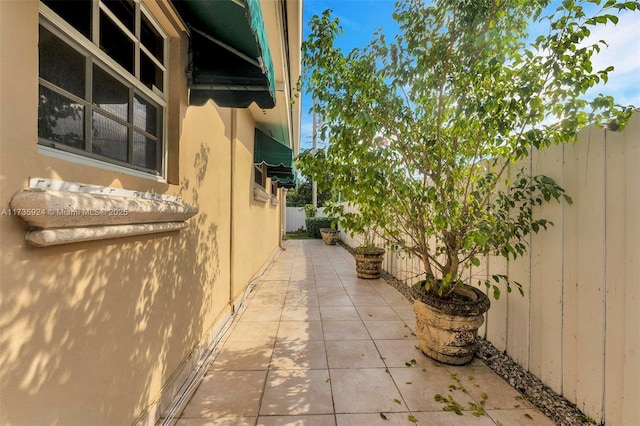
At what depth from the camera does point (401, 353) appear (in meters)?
3.34

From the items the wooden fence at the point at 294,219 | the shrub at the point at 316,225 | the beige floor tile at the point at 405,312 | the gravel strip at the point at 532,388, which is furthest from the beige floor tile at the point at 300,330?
the wooden fence at the point at 294,219

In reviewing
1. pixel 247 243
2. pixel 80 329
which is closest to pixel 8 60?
pixel 80 329

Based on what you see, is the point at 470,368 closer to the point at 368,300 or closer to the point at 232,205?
the point at 368,300

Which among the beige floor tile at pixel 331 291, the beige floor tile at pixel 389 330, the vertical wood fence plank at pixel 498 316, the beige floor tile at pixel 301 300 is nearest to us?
the vertical wood fence plank at pixel 498 316

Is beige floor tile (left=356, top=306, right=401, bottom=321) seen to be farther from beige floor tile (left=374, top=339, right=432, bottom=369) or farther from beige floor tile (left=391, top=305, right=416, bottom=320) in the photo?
beige floor tile (left=374, top=339, right=432, bottom=369)

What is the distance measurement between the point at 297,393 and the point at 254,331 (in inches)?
58.4

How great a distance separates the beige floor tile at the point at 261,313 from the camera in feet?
14.3

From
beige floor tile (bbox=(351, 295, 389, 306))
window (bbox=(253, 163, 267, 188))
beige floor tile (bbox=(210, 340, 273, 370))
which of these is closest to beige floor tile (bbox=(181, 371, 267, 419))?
beige floor tile (bbox=(210, 340, 273, 370))

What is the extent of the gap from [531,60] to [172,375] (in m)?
4.21

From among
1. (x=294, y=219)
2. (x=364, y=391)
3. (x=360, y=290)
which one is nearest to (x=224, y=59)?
(x=364, y=391)

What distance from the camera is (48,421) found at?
131cm

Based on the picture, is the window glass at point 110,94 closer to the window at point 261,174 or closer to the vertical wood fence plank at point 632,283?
the vertical wood fence plank at point 632,283

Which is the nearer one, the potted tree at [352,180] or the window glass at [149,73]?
the window glass at [149,73]

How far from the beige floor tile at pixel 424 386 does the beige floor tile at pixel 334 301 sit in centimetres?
214
